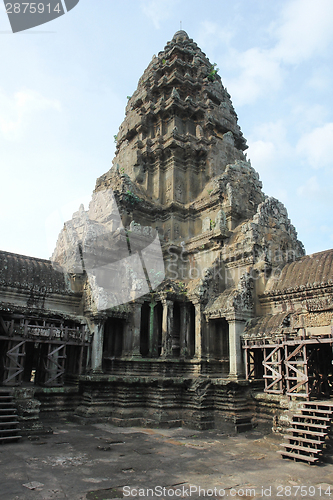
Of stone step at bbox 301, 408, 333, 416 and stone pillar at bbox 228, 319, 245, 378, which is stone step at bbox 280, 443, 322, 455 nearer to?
stone step at bbox 301, 408, 333, 416

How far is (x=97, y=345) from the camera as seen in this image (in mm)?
15930

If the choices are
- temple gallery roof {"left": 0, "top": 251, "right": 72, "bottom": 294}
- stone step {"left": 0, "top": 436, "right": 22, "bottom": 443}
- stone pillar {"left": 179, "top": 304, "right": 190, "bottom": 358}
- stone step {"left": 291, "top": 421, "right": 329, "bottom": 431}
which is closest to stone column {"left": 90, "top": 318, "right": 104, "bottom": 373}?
temple gallery roof {"left": 0, "top": 251, "right": 72, "bottom": 294}

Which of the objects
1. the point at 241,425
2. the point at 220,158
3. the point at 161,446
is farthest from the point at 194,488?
the point at 220,158

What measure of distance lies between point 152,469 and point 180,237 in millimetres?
16136

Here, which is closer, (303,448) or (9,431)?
(303,448)

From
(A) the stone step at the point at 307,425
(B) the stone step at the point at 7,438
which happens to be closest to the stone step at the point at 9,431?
(B) the stone step at the point at 7,438

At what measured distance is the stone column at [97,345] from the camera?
1564cm

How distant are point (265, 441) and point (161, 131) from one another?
2175cm

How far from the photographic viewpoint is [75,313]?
17.5m

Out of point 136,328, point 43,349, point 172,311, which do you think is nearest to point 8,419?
point 43,349

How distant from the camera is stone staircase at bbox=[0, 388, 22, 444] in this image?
1030 cm

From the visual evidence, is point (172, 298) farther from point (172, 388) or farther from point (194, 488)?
point (194, 488)

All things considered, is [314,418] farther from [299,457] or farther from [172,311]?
[172,311]

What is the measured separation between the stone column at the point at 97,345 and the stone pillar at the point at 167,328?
279 cm
